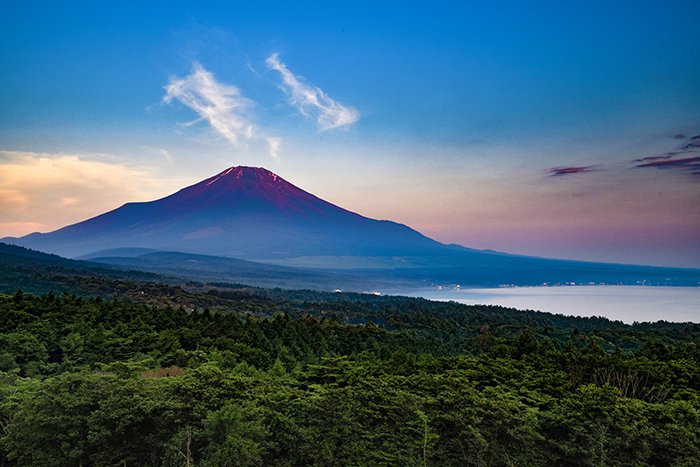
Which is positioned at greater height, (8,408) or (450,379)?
(450,379)

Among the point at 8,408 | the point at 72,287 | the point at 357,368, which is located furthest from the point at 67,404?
the point at 72,287

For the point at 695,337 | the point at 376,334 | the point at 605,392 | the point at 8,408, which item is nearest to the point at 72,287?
the point at 376,334

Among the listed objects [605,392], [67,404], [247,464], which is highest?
[605,392]

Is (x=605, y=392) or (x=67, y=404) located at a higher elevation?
(x=605, y=392)

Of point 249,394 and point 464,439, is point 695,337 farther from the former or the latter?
point 249,394

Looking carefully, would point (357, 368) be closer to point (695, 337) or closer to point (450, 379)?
point (450, 379)

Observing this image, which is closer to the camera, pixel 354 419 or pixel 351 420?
pixel 351 420

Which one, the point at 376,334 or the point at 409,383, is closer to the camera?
the point at 409,383

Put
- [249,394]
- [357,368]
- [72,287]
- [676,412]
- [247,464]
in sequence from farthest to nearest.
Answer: [72,287] → [357,368] → [249,394] → [676,412] → [247,464]

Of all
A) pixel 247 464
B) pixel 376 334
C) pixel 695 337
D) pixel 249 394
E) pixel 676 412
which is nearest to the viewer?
pixel 247 464
